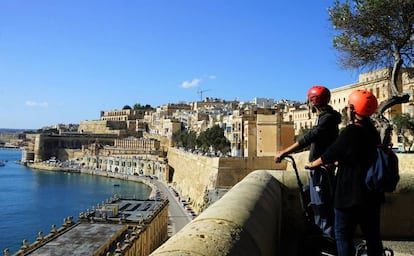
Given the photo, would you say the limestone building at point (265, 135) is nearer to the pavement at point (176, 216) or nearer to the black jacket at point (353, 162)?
the pavement at point (176, 216)

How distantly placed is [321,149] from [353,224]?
639 millimetres

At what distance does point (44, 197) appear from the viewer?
46.6 metres

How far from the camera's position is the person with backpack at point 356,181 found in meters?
2.31

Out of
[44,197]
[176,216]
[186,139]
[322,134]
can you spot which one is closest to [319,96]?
[322,134]

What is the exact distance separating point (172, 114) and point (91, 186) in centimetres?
3532

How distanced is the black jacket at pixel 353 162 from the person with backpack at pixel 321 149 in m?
0.34

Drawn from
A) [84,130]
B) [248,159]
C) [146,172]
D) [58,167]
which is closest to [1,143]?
[84,130]

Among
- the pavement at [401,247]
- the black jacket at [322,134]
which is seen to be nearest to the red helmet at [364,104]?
the black jacket at [322,134]

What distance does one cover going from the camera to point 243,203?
2.45 m

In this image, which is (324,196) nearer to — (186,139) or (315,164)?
(315,164)

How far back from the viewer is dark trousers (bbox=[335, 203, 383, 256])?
2361 mm

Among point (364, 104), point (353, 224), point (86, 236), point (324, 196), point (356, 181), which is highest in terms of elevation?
point (364, 104)

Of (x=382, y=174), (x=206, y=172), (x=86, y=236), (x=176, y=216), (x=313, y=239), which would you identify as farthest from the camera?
(x=176, y=216)

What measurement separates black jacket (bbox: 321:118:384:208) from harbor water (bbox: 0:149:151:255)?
2830cm
